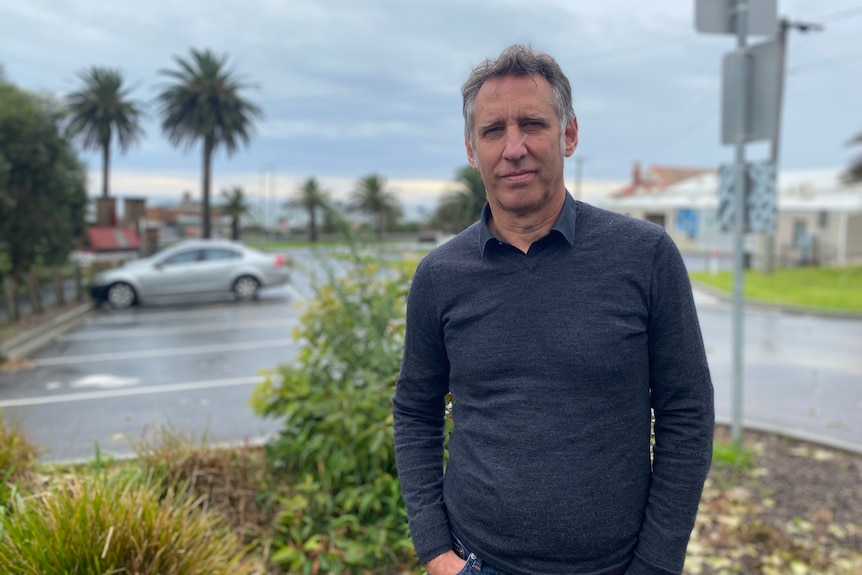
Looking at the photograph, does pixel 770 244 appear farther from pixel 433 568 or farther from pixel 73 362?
pixel 433 568

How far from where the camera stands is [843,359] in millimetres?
9195

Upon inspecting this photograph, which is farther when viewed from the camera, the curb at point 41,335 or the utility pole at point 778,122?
the utility pole at point 778,122

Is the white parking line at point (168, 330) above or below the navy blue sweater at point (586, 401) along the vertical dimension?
below

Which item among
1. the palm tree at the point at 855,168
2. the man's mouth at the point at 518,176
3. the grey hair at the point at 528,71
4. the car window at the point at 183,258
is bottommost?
the car window at the point at 183,258

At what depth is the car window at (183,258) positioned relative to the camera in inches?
610

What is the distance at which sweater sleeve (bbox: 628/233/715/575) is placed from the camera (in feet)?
5.09

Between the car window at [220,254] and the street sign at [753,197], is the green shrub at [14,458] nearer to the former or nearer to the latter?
the street sign at [753,197]

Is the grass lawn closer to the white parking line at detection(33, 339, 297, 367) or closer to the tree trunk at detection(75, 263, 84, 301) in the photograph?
the white parking line at detection(33, 339, 297, 367)

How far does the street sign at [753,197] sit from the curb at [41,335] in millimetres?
8737

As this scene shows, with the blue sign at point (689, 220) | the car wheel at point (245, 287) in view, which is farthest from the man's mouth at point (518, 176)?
the blue sign at point (689, 220)

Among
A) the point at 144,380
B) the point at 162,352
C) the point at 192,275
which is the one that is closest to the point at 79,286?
the point at 192,275

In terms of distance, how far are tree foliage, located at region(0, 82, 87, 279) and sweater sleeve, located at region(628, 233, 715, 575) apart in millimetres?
14161

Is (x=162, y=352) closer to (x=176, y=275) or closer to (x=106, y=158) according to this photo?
(x=176, y=275)

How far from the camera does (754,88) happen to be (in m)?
4.96
